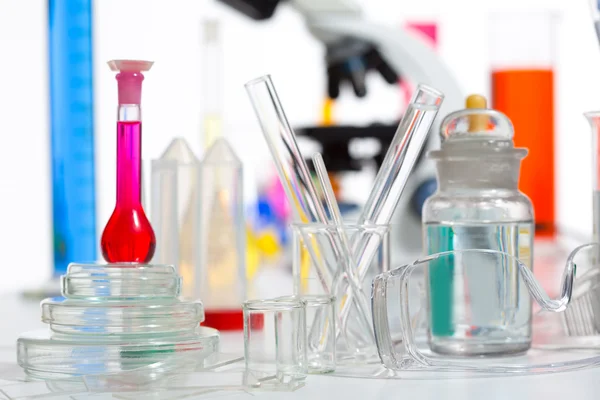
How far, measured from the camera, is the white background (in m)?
2.47

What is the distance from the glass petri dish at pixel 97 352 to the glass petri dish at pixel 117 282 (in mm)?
37

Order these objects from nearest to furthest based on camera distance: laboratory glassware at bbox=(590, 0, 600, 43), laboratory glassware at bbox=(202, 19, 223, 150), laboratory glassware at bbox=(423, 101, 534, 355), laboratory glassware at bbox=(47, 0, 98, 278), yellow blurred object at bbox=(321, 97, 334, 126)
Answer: laboratory glassware at bbox=(423, 101, 534, 355) < laboratory glassware at bbox=(590, 0, 600, 43) < laboratory glassware at bbox=(47, 0, 98, 278) < laboratory glassware at bbox=(202, 19, 223, 150) < yellow blurred object at bbox=(321, 97, 334, 126)

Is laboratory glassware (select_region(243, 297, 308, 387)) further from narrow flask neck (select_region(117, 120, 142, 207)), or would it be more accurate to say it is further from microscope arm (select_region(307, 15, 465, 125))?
microscope arm (select_region(307, 15, 465, 125))

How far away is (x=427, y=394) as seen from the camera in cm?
64

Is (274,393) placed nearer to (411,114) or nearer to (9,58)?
(411,114)

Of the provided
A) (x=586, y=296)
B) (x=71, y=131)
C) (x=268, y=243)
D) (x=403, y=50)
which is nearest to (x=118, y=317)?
(x=586, y=296)

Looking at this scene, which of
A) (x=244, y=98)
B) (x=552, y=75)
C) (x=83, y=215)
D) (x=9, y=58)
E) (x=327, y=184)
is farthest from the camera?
(x=244, y=98)

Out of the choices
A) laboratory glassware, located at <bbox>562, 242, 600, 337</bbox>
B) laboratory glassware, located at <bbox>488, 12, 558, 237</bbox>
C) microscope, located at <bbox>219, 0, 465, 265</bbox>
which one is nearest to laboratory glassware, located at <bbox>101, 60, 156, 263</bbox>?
laboratory glassware, located at <bbox>562, 242, 600, 337</bbox>

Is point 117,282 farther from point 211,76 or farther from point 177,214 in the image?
point 211,76

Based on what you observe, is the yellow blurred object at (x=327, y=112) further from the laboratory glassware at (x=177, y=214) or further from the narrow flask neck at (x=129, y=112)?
the narrow flask neck at (x=129, y=112)

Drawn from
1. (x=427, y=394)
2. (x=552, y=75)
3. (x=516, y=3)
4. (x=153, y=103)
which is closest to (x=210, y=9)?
(x=153, y=103)

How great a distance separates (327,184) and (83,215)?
0.66m

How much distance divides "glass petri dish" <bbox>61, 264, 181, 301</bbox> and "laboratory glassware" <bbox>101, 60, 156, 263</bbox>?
37 millimetres

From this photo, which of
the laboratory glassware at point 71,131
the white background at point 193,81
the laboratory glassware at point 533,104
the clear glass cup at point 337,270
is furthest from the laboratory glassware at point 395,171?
the white background at point 193,81
